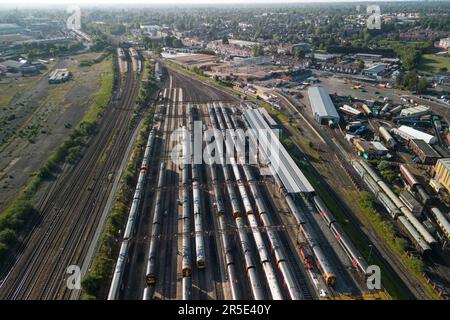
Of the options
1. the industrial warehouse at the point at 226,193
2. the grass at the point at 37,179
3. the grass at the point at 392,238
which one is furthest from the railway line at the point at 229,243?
the grass at the point at 37,179

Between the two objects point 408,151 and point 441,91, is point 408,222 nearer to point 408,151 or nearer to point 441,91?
point 408,151

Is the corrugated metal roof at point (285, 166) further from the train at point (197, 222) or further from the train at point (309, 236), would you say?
the train at point (197, 222)

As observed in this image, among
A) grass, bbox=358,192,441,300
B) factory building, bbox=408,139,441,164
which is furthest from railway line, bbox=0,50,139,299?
factory building, bbox=408,139,441,164

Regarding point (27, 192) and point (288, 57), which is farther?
point (288, 57)

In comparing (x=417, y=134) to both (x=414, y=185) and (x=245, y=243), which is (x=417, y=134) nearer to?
(x=414, y=185)

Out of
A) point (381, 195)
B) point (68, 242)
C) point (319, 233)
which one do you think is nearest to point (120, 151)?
point (68, 242)

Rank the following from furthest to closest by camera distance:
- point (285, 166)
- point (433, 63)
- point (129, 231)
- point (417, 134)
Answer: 1. point (433, 63)
2. point (417, 134)
3. point (285, 166)
4. point (129, 231)

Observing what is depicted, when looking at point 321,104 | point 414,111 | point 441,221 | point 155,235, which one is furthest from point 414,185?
point 155,235
